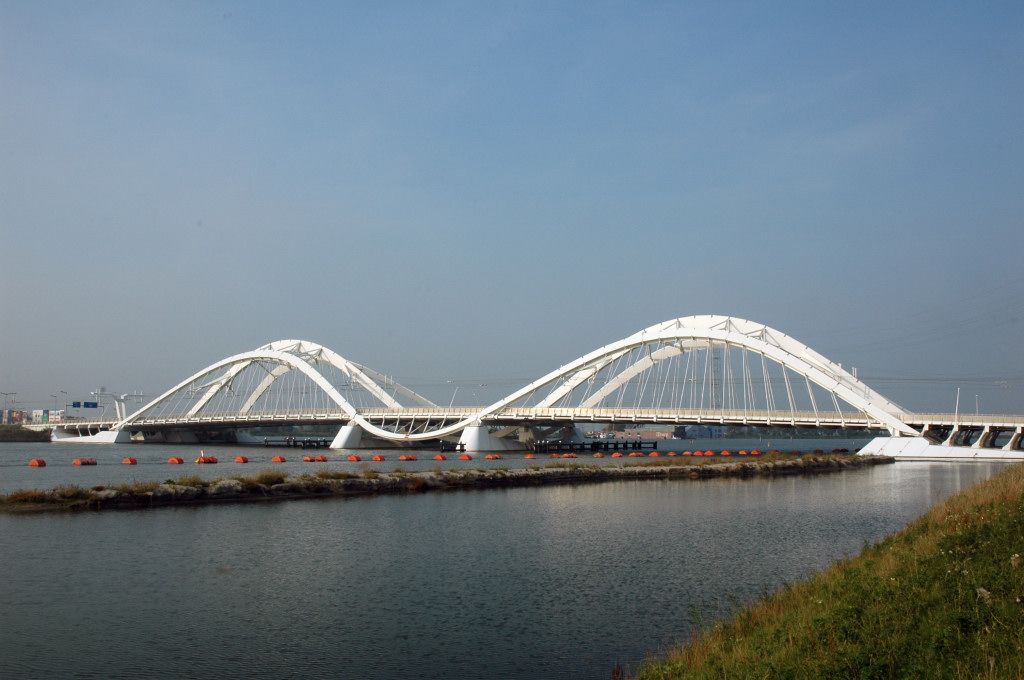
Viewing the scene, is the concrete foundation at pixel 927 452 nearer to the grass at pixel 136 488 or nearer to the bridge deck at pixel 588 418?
the bridge deck at pixel 588 418

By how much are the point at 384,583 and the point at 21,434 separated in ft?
449

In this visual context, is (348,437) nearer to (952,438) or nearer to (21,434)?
(952,438)

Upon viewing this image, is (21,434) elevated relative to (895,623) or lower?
lower

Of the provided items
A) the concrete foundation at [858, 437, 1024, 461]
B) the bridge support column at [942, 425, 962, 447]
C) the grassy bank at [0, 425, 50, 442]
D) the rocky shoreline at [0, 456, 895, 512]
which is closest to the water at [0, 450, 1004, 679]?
the rocky shoreline at [0, 456, 895, 512]

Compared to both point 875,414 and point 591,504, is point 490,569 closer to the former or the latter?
point 591,504

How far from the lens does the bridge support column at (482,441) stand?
82750 millimetres

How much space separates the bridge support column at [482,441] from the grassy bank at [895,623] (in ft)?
231

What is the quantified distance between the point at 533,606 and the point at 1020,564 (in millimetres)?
7200

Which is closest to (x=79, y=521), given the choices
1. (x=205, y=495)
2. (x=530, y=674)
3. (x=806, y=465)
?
(x=205, y=495)

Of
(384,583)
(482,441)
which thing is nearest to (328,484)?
(384,583)

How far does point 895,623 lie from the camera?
912 cm

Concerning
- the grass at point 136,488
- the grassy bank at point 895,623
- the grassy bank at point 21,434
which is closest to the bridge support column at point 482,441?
the grass at point 136,488

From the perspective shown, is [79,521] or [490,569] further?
[79,521]

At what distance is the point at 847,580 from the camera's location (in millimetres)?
11875
